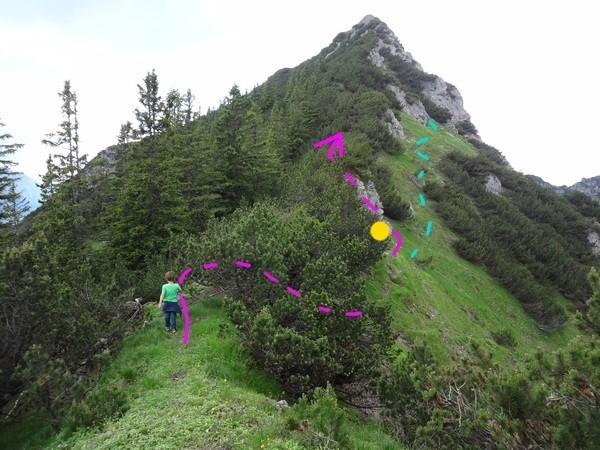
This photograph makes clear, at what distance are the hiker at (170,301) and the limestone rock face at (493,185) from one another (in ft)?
116

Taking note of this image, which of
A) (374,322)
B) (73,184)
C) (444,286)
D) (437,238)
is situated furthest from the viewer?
(437,238)

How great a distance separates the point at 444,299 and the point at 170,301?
14.4 metres

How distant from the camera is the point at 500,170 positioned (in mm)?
44125

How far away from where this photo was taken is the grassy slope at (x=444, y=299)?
17.6 meters

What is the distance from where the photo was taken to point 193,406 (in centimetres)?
777

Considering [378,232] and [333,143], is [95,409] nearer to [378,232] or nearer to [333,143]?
[378,232]

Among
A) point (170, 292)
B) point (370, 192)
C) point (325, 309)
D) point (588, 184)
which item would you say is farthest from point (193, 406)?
point (588, 184)

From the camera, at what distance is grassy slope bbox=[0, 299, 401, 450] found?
6.74m

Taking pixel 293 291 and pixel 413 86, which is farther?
pixel 413 86

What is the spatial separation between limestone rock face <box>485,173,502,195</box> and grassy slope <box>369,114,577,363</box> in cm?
1058

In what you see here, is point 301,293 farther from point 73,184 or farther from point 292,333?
point 73,184

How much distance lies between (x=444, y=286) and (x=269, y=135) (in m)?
14.0

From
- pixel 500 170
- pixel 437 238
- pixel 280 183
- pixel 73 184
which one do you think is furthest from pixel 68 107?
pixel 500 170

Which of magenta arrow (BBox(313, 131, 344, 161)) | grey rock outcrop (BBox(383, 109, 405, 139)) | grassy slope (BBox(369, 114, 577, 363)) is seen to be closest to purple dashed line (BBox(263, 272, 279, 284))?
grassy slope (BBox(369, 114, 577, 363))
